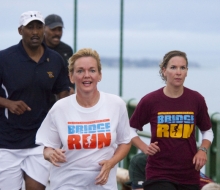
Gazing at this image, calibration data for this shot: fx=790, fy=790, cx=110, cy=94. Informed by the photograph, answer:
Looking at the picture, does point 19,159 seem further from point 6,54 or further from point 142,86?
point 142,86

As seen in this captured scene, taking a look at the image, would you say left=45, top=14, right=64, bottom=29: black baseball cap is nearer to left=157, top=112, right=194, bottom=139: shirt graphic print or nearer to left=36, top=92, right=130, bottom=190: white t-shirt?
left=157, top=112, right=194, bottom=139: shirt graphic print

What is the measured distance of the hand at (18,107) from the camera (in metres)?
6.27

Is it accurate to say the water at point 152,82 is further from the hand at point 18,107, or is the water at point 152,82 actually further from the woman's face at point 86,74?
the woman's face at point 86,74

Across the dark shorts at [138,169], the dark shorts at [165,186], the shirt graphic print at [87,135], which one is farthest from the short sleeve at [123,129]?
the dark shorts at [138,169]

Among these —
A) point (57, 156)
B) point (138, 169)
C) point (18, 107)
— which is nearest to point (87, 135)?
point (57, 156)

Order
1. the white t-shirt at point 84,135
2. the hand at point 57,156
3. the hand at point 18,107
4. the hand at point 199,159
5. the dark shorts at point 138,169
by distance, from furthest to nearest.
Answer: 1. the dark shorts at point 138,169
2. the hand at point 18,107
3. the hand at point 199,159
4. the white t-shirt at point 84,135
5. the hand at point 57,156

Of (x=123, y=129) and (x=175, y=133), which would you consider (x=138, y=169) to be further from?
(x=123, y=129)

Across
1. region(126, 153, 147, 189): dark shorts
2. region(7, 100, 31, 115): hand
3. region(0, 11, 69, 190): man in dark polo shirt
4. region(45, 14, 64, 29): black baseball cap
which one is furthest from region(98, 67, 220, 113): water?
region(7, 100, 31, 115): hand

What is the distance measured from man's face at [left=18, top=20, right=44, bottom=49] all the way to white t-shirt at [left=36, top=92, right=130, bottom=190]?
126 cm

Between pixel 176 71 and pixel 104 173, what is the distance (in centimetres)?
118

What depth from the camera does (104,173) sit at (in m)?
5.20

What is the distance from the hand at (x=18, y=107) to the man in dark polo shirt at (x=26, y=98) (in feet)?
0.26

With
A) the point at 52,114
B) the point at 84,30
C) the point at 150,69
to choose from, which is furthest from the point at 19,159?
the point at 84,30

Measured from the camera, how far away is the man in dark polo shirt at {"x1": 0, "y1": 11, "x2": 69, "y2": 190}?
6.42 metres
